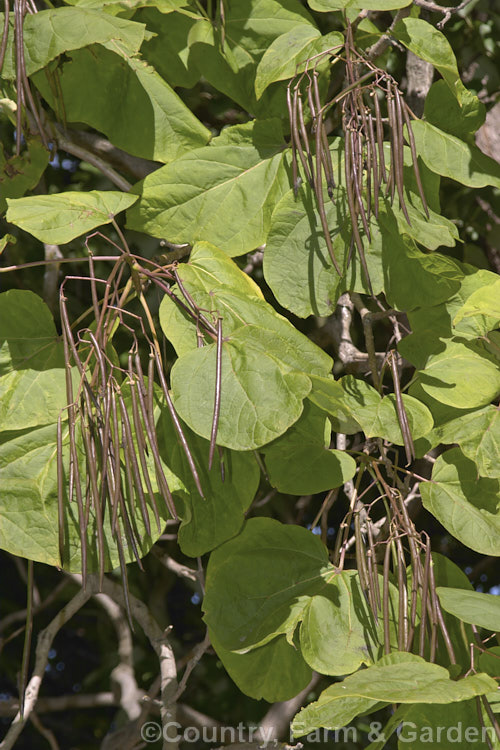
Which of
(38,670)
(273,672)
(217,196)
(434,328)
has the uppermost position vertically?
(217,196)

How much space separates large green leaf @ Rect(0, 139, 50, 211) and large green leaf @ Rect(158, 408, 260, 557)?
0.46 metres

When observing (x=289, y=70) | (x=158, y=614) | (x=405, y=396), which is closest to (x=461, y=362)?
(x=405, y=396)

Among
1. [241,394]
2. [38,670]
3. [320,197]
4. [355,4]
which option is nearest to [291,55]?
[355,4]

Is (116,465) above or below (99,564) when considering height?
above

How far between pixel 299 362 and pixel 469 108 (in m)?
0.42

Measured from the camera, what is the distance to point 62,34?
782 mm

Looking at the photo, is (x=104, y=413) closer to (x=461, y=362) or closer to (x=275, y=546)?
(x=275, y=546)

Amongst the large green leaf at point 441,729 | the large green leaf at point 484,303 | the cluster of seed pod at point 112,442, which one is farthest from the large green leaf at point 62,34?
the large green leaf at point 441,729

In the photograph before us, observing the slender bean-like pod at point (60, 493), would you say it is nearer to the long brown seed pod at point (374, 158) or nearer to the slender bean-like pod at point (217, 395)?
the slender bean-like pod at point (217, 395)

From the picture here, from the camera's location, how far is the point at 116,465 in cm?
63

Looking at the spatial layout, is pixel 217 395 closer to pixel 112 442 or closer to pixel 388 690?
pixel 112 442

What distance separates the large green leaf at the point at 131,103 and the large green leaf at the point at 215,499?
40 cm

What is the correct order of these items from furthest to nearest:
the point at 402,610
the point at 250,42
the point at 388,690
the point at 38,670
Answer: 1. the point at 38,670
2. the point at 250,42
3. the point at 402,610
4. the point at 388,690

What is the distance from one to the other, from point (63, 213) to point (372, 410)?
0.40 metres
